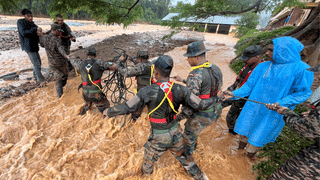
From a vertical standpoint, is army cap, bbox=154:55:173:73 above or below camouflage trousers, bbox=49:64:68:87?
above

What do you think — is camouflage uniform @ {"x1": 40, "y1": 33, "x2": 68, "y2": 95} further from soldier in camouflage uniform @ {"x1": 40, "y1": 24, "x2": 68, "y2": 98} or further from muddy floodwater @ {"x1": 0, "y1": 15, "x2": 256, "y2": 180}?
muddy floodwater @ {"x1": 0, "y1": 15, "x2": 256, "y2": 180}

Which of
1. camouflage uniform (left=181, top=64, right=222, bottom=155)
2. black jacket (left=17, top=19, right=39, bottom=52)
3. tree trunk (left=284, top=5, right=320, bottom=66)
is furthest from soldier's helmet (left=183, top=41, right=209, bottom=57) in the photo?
black jacket (left=17, top=19, right=39, bottom=52)

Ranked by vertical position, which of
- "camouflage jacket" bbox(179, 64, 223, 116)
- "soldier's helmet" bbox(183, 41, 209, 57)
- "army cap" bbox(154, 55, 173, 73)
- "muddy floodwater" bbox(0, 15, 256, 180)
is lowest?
"muddy floodwater" bbox(0, 15, 256, 180)

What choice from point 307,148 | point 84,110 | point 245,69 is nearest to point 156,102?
point 307,148

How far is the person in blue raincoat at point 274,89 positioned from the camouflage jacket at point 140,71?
1.96 meters

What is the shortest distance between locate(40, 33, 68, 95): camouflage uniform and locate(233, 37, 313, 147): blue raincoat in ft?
15.5

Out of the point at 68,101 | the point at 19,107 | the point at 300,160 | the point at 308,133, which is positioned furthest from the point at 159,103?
the point at 19,107

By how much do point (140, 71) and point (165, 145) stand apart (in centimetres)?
180

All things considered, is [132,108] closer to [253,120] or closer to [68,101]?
[253,120]

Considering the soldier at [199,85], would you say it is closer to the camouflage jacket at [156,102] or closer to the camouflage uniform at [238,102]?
the camouflage jacket at [156,102]

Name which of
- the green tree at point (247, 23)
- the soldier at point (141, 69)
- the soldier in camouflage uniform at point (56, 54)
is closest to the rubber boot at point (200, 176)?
the soldier at point (141, 69)

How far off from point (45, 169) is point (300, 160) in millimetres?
4188

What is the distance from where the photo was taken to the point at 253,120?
8.87ft

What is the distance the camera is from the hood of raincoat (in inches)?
87.8
